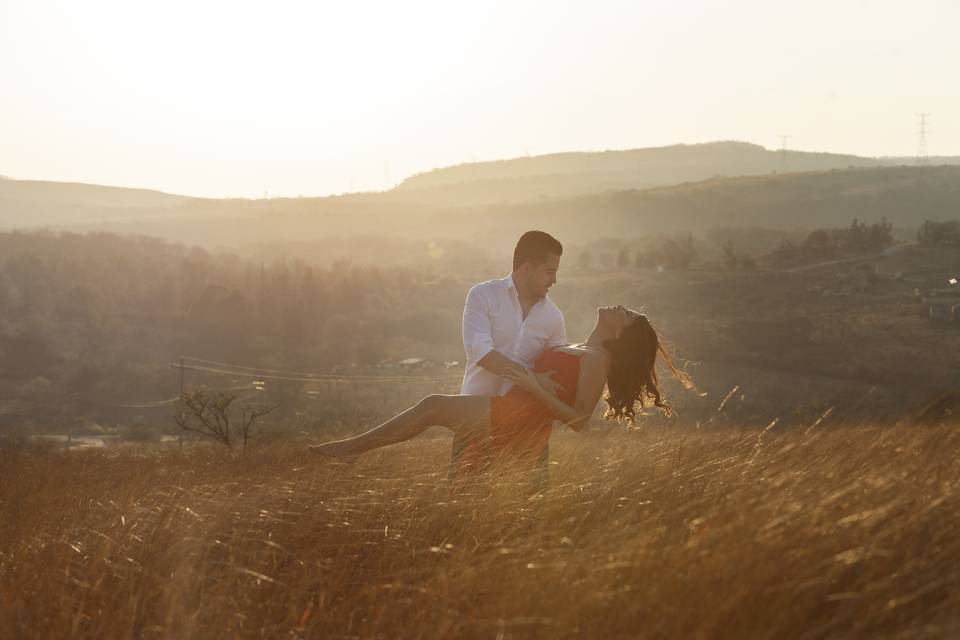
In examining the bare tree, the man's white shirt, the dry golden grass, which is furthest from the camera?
the bare tree

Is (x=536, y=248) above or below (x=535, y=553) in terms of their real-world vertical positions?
above

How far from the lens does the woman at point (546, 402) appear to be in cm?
629

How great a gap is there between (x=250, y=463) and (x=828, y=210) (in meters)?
145

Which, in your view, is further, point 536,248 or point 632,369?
point 536,248

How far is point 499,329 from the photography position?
23.1ft

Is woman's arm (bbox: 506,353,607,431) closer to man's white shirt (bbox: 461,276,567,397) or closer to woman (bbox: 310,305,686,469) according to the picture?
woman (bbox: 310,305,686,469)

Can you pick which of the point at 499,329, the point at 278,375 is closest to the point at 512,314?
the point at 499,329

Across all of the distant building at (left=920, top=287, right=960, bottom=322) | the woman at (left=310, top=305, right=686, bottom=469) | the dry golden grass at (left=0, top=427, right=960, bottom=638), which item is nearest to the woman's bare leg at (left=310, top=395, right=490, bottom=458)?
the woman at (left=310, top=305, right=686, bottom=469)

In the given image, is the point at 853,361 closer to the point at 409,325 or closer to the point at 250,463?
the point at 409,325

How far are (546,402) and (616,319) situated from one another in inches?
30.4

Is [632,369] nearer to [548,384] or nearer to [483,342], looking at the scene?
[548,384]

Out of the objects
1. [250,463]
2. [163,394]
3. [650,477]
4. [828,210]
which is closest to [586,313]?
[163,394]

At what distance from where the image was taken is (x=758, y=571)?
302 cm

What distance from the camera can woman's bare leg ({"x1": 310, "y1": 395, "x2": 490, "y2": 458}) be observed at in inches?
249
